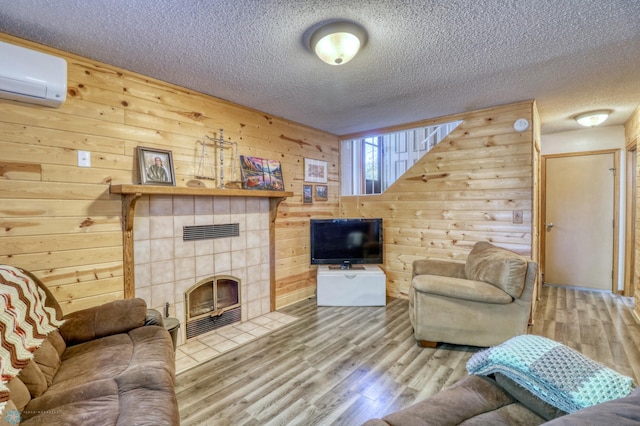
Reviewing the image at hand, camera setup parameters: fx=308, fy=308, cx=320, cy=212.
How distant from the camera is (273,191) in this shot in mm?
3238

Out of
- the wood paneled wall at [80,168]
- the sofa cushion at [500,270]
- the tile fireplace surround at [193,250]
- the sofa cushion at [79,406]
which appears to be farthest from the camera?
the tile fireplace surround at [193,250]

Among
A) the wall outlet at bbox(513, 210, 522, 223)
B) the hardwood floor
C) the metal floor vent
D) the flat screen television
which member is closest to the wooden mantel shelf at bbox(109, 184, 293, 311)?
the metal floor vent

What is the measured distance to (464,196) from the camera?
11.3 ft

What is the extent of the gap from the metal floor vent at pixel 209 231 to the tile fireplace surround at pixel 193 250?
4 cm

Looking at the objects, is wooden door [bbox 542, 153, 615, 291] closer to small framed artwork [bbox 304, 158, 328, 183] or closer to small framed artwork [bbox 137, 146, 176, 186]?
small framed artwork [bbox 304, 158, 328, 183]

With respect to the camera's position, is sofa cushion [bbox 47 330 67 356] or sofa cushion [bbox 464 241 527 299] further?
sofa cushion [bbox 464 241 527 299]

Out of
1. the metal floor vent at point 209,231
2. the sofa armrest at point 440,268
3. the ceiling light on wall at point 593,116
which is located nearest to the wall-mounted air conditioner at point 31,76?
the metal floor vent at point 209,231

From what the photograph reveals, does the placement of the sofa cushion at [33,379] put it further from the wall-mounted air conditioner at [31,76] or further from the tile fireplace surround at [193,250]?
the wall-mounted air conditioner at [31,76]

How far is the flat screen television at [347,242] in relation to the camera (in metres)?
3.88

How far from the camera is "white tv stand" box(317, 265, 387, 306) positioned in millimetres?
3682

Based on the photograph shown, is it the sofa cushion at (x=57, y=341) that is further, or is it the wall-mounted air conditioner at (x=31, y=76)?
the wall-mounted air conditioner at (x=31, y=76)

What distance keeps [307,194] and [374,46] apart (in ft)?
7.35

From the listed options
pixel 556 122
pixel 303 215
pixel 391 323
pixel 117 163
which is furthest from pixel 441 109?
pixel 117 163

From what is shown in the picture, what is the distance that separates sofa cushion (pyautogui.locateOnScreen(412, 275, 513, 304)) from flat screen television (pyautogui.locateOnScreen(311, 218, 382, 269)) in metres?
1.25
